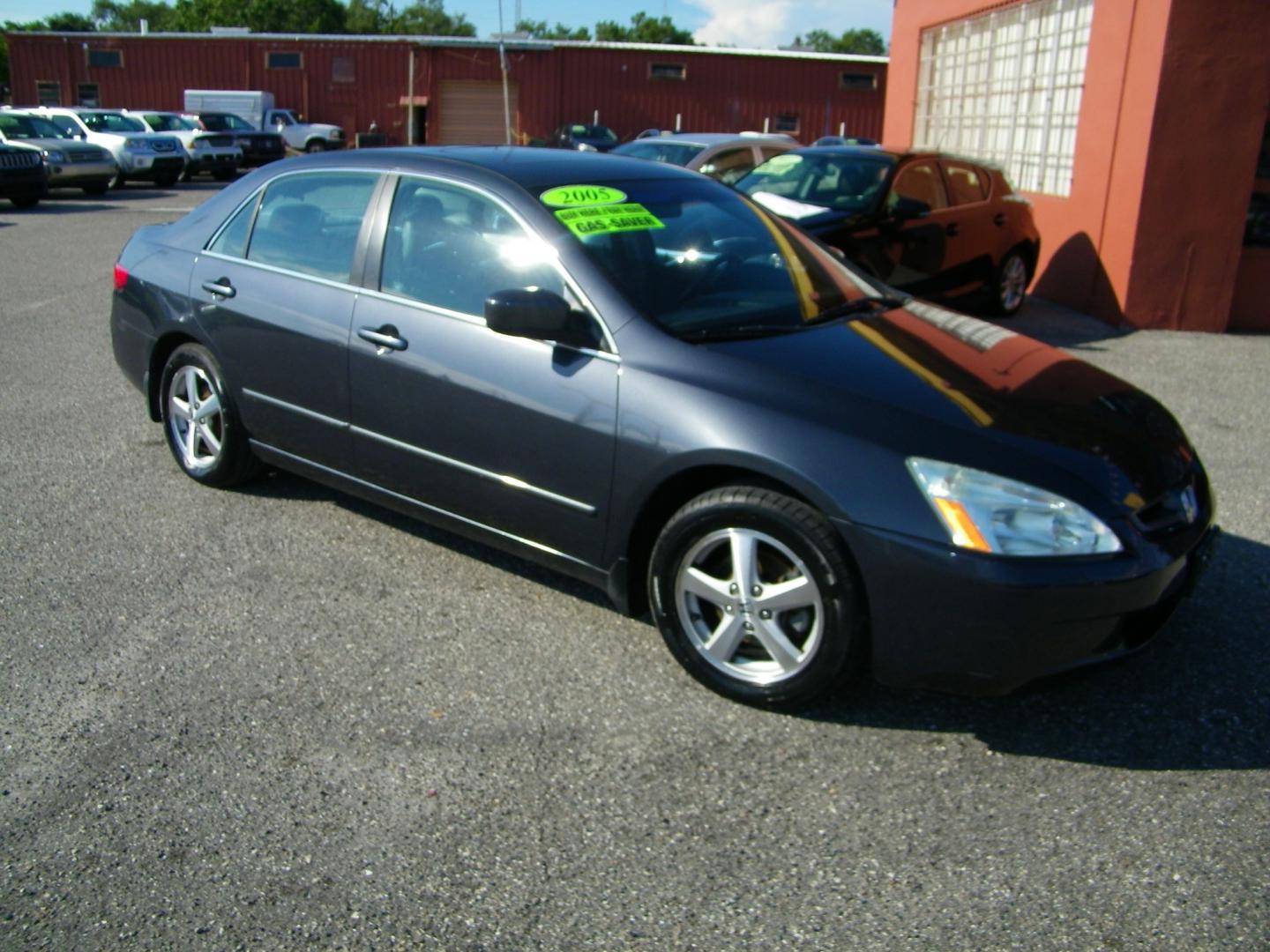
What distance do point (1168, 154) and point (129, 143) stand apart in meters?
21.4

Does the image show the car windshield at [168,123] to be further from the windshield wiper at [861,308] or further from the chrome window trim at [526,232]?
the windshield wiper at [861,308]

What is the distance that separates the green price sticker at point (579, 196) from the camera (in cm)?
413

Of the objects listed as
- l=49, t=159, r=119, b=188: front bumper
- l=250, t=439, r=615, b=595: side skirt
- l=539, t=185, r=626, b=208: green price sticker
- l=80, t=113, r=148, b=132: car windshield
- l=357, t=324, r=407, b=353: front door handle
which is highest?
l=539, t=185, r=626, b=208: green price sticker

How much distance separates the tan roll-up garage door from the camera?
41.1 metres

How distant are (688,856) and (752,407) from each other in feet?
4.22

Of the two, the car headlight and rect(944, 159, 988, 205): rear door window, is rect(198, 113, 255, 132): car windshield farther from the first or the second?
the car headlight

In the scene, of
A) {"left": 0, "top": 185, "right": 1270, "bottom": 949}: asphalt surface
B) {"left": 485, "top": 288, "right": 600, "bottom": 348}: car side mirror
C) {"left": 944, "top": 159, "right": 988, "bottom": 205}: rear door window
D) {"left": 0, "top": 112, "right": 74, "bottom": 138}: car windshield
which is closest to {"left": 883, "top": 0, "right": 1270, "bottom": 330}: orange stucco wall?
{"left": 944, "top": 159, "right": 988, "bottom": 205}: rear door window

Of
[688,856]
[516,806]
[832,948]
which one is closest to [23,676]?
[516,806]

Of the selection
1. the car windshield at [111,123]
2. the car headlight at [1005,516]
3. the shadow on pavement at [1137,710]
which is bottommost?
the shadow on pavement at [1137,710]

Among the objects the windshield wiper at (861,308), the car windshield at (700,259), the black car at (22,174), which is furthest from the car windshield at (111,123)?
the windshield wiper at (861,308)

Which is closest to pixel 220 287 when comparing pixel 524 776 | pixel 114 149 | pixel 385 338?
pixel 385 338

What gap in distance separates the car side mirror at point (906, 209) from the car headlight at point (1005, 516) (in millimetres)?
6320

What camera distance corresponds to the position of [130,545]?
4746 millimetres

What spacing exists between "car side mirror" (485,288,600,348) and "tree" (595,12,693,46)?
3309 inches
